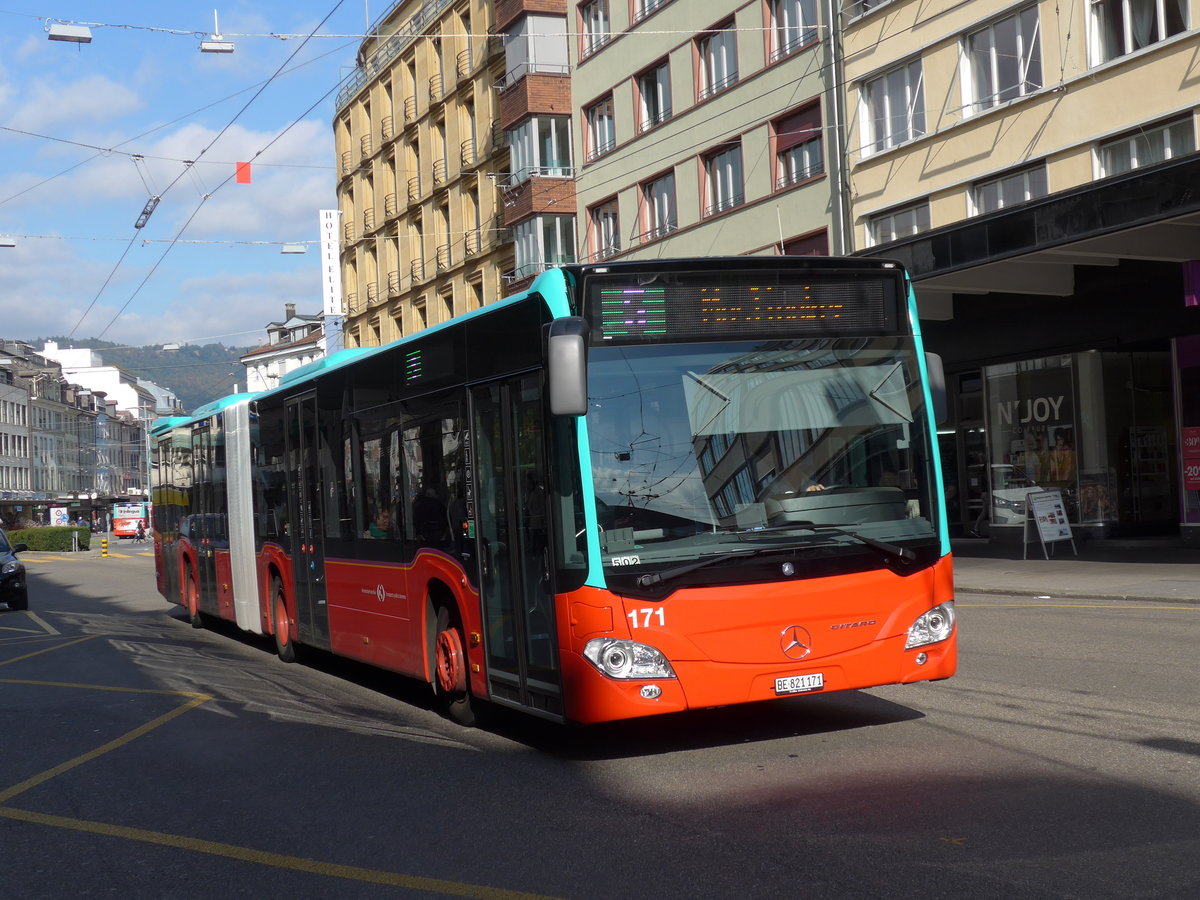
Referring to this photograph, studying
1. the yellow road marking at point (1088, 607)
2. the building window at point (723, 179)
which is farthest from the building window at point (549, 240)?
the yellow road marking at point (1088, 607)

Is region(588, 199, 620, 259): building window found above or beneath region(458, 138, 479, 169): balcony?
beneath

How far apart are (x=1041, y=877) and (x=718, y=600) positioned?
260cm

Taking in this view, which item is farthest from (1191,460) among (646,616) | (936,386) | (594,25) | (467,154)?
(467,154)

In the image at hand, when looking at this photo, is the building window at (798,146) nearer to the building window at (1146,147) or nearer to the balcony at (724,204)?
the balcony at (724,204)

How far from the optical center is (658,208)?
37.3 metres

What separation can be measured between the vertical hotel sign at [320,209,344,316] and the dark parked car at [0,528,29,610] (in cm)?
3466

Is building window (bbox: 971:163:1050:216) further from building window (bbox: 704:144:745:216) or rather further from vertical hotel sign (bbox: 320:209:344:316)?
vertical hotel sign (bbox: 320:209:344:316)

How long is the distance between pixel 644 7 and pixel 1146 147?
58.4ft

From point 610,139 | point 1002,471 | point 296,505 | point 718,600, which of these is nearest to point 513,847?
point 718,600

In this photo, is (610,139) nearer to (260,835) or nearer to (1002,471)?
(1002,471)

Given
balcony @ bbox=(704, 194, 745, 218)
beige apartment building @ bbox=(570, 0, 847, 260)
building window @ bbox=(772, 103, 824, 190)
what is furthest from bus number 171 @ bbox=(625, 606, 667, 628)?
balcony @ bbox=(704, 194, 745, 218)

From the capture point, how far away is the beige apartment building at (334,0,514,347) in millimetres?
46938

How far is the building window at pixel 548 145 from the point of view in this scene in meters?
41.9

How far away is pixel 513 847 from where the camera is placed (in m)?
6.02
